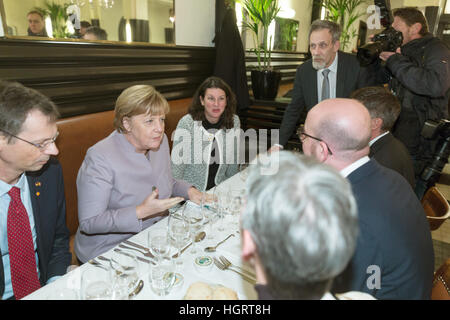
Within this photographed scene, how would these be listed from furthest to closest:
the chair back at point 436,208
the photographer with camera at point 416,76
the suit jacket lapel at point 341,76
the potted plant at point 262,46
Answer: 1. the potted plant at point 262,46
2. the suit jacket lapel at point 341,76
3. the photographer with camera at point 416,76
4. the chair back at point 436,208

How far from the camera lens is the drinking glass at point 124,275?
1118mm

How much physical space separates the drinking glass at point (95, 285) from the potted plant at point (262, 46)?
3.74 meters

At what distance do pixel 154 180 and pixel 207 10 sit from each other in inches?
107

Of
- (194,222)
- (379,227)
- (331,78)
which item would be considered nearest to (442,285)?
(379,227)

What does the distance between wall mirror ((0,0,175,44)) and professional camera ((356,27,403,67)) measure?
6.51 ft

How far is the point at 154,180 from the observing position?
1965 millimetres

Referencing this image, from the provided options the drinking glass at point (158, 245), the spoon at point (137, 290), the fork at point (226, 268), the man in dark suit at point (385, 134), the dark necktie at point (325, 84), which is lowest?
the fork at point (226, 268)

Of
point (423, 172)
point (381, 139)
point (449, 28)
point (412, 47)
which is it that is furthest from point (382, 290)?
point (449, 28)

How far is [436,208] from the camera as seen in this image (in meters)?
2.08

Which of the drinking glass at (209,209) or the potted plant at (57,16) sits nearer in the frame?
the drinking glass at (209,209)

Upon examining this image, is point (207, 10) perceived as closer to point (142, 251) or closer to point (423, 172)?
point (423, 172)

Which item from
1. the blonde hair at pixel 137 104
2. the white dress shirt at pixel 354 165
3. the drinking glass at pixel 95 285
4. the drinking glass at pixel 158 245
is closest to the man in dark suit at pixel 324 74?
the blonde hair at pixel 137 104

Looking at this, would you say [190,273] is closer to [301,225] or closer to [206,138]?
[301,225]

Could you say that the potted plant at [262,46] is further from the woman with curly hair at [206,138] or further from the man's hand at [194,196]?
the man's hand at [194,196]
